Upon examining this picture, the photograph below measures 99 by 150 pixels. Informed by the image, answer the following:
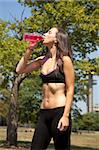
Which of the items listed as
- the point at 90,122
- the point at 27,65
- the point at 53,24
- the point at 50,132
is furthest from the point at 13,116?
the point at 90,122

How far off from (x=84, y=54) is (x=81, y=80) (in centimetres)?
149

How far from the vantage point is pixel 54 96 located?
4.46 meters

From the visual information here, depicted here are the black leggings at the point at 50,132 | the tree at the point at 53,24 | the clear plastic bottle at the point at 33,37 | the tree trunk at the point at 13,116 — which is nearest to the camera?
the black leggings at the point at 50,132

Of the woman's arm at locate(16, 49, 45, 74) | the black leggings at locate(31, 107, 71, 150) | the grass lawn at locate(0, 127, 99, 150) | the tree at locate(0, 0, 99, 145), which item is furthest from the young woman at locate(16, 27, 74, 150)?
the tree at locate(0, 0, 99, 145)

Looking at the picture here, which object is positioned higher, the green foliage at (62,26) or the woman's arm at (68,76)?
the green foliage at (62,26)

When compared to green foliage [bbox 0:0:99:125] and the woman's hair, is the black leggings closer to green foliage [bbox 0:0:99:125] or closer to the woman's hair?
the woman's hair

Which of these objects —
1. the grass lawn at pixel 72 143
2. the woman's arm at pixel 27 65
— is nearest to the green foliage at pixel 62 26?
the grass lawn at pixel 72 143

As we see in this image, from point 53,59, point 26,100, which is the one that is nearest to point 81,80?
point 53,59

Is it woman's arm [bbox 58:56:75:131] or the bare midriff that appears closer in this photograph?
woman's arm [bbox 58:56:75:131]

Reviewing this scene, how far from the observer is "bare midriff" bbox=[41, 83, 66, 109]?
14.6 feet

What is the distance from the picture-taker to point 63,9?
64.8 ft

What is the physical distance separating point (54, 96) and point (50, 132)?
1.28 ft

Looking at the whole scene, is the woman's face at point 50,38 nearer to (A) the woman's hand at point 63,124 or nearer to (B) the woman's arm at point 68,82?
(B) the woman's arm at point 68,82

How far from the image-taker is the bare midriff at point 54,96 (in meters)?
4.45
